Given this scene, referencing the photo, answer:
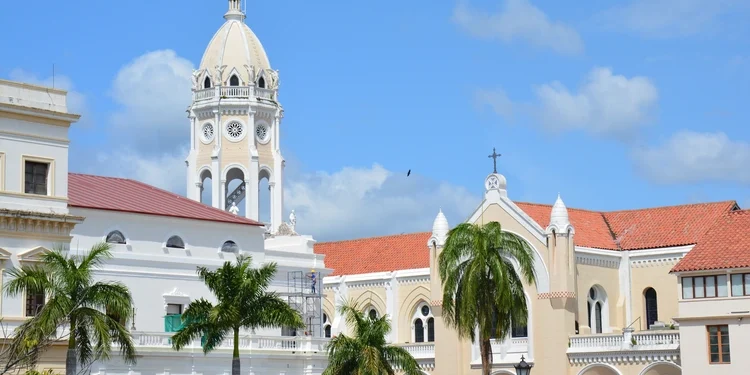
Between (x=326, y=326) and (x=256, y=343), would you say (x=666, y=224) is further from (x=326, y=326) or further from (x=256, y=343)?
(x=256, y=343)

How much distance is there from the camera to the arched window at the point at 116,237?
210ft

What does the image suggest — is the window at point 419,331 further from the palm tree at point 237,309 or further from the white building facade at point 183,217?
the palm tree at point 237,309

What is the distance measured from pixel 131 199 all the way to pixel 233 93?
27.0m

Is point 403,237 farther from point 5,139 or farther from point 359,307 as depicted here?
point 5,139

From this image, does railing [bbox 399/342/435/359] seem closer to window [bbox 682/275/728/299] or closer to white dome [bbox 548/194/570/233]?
white dome [bbox 548/194/570/233]

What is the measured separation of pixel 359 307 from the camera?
86.1 meters

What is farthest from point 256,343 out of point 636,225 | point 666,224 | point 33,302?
point 666,224

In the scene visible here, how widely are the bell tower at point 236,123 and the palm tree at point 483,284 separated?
34.8 m

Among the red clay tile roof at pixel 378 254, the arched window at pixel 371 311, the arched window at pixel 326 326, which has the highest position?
the red clay tile roof at pixel 378 254

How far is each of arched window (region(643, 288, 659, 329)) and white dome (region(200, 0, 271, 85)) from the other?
1231 inches

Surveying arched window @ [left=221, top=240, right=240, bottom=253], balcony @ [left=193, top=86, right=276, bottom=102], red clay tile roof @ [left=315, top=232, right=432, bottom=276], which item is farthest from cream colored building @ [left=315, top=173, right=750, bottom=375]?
balcony @ [left=193, top=86, right=276, bottom=102]

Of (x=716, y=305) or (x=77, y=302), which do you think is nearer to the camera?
(x=77, y=302)

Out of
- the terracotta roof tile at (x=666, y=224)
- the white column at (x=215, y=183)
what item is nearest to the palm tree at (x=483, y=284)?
the terracotta roof tile at (x=666, y=224)

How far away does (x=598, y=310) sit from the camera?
75.5 m
